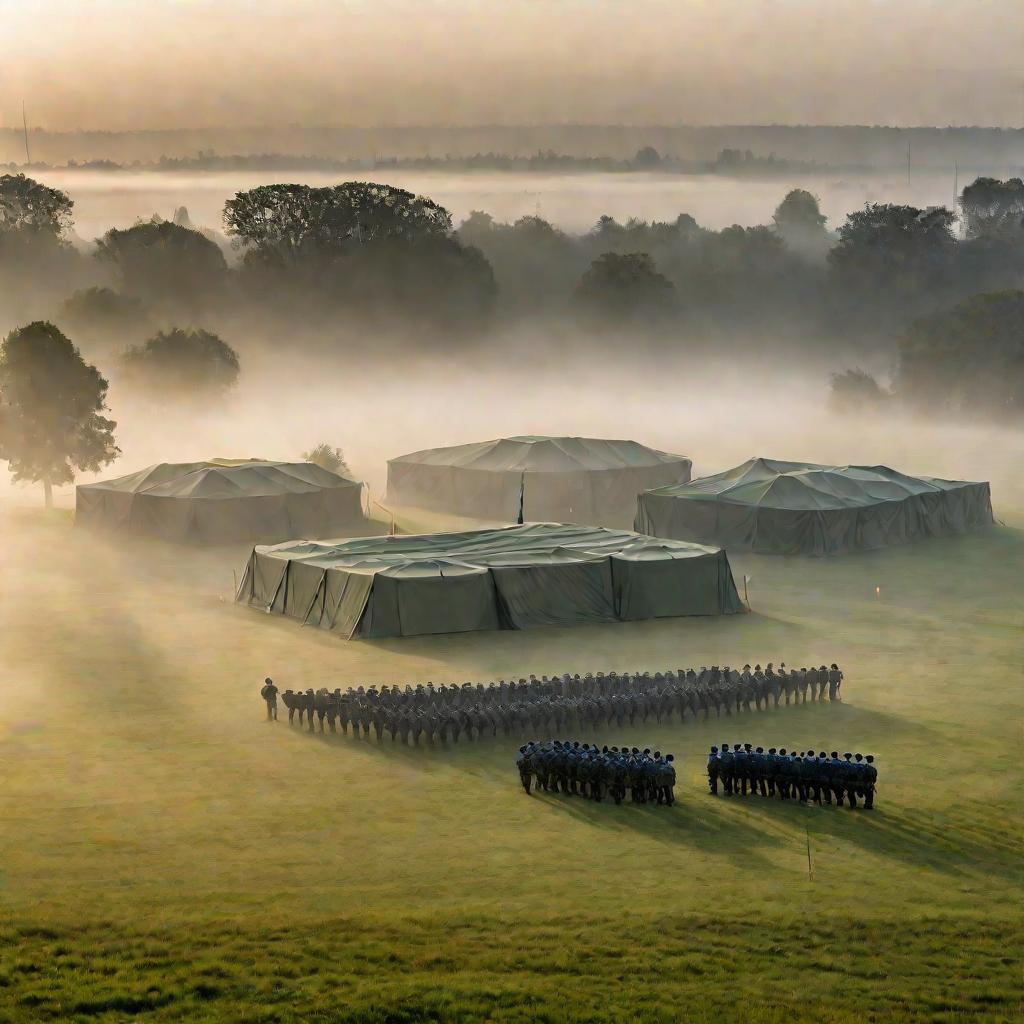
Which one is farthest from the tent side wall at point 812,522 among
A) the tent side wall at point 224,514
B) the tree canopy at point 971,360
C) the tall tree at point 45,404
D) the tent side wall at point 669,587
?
the tree canopy at point 971,360

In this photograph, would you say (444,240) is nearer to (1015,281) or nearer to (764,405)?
(764,405)

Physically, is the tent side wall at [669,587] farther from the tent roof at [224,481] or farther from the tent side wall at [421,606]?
the tent roof at [224,481]

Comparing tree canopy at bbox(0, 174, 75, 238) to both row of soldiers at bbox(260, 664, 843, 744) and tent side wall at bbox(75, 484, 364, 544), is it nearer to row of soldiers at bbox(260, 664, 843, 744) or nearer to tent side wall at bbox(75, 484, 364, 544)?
tent side wall at bbox(75, 484, 364, 544)

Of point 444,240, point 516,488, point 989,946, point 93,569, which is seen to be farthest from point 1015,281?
point 989,946

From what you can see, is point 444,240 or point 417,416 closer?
point 417,416

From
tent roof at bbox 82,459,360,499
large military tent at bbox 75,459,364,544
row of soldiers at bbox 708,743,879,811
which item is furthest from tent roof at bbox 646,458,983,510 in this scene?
row of soldiers at bbox 708,743,879,811

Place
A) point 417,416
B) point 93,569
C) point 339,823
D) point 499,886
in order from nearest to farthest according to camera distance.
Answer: point 499,886, point 339,823, point 93,569, point 417,416

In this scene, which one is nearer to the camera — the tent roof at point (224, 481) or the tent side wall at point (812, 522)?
the tent side wall at point (812, 522)

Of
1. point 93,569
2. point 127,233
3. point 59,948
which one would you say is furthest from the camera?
point 127,233
